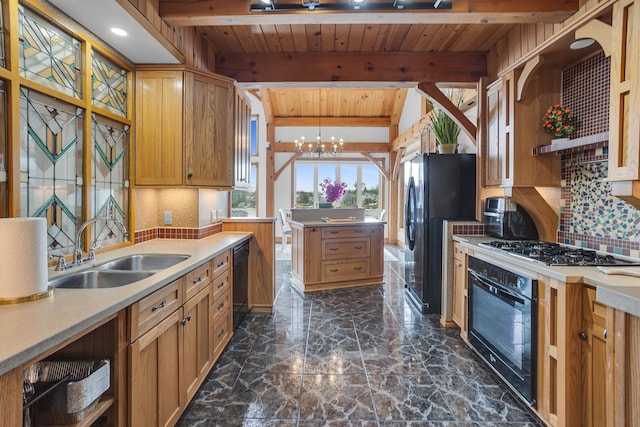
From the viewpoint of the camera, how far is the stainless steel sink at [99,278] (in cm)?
170

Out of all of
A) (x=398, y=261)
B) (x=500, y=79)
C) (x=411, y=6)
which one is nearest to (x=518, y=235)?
(x=500, y=79)

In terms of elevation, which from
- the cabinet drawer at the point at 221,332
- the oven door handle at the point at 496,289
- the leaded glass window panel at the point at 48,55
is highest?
the leaded glass window panel at the point at 48,55

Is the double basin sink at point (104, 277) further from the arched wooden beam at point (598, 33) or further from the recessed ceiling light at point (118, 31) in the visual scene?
the arched wooden beam at point (598, 33)

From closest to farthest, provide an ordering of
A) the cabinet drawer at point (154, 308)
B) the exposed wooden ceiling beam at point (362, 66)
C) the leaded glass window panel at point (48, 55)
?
the cabinet drawer at point (154, 308) → the leaded glass window panel at point (48, 55) → the exposed wooden ceiling beam at point (362, 66)

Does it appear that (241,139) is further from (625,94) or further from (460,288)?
(625,94)

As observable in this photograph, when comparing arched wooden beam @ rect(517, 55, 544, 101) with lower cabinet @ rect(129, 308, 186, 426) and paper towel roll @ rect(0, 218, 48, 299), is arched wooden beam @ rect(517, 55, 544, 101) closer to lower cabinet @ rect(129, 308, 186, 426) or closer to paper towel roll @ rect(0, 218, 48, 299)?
lower cabinet @ rect(129, 308, 186, 426)

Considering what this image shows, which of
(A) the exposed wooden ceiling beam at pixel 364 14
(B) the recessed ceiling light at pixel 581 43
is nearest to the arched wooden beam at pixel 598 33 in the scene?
(B) the recessed ceiling light at pixel 581 43

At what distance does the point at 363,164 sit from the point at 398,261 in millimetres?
4030

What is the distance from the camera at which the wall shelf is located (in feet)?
6.09

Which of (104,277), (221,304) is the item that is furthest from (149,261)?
(221,304)

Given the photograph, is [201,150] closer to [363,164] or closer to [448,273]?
[448,273]

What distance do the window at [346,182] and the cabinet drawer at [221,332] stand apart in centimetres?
689

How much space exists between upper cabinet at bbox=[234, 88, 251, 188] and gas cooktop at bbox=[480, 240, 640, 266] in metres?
2.35

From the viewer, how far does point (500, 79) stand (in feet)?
9.34
